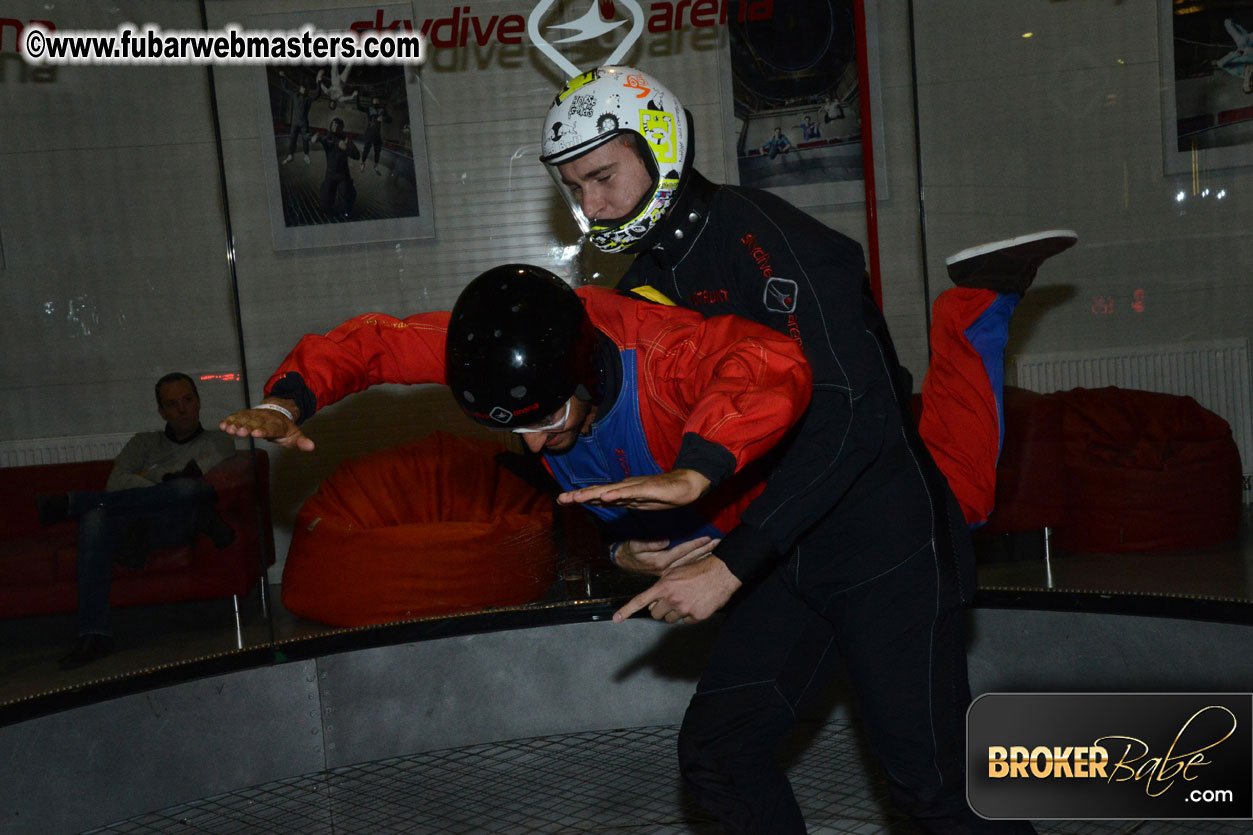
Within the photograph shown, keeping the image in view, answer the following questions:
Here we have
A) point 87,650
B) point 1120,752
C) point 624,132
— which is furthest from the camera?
point 87,650

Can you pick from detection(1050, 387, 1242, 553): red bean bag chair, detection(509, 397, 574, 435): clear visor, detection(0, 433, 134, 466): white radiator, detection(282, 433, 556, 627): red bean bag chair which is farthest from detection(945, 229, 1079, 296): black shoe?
detection(0, 433, 134, 466): white radiator

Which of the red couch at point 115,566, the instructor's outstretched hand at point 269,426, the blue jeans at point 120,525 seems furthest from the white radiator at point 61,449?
the instructor's outstretched hand at point 269,426

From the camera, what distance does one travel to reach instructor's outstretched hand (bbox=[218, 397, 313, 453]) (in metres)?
1.91

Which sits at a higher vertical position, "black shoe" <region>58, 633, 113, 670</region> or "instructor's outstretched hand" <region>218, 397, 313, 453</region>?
"instructor's outstretched hand" <region>218, 397, 313, 453</region>

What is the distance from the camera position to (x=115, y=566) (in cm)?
356

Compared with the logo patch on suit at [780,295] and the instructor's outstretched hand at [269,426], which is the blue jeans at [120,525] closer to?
the instructor's outstretched hand at [269,426]

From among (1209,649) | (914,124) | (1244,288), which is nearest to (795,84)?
(914,124)

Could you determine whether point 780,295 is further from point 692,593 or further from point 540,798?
point 540,798

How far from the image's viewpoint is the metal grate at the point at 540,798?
2.97 meters

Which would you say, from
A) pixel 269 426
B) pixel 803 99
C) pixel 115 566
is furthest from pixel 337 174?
pixel 269 426

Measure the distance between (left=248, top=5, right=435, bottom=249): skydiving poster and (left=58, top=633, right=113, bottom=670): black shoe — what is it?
1.58m

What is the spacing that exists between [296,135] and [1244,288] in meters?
3.52

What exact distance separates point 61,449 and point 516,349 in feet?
8.15

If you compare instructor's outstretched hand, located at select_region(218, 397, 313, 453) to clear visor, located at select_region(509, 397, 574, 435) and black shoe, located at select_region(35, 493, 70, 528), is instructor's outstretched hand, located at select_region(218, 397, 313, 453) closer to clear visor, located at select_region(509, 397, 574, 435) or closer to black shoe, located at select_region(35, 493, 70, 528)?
clear visor, located at select_region(509, 397, 574, 435)
